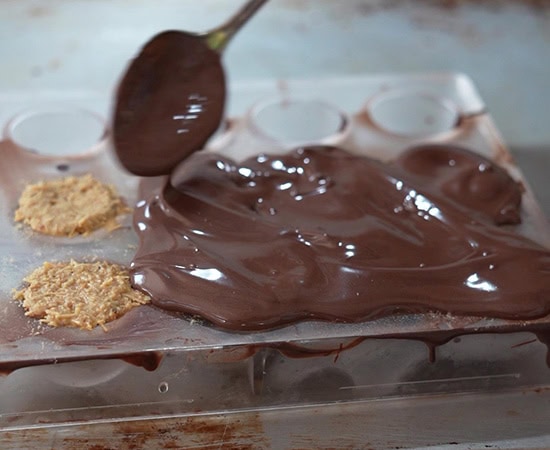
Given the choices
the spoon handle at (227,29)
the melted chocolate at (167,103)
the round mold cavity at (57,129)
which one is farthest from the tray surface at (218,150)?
the spoon handle at (227,29)

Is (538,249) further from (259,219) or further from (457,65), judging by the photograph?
(457,65)

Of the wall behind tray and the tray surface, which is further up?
the tray surface

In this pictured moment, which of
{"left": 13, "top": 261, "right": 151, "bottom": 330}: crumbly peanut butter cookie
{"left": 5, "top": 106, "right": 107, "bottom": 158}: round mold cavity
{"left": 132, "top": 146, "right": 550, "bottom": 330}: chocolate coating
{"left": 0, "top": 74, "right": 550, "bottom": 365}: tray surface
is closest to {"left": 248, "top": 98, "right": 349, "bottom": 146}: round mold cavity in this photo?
{"left": 0, "top": 74, "right": 550, "bottom": 365}: tray surface

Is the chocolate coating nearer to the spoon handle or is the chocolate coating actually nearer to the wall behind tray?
the spoon handle

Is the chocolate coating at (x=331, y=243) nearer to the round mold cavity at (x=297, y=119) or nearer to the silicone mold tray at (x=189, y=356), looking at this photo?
the silicone mold tray at (x=189, y=356)

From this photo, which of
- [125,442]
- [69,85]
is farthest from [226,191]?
[69,85]

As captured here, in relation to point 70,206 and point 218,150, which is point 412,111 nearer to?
point 218,150
